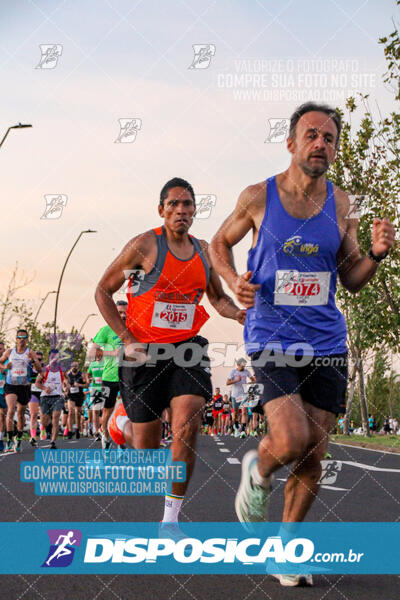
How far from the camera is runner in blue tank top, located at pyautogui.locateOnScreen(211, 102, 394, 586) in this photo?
455 centimetres

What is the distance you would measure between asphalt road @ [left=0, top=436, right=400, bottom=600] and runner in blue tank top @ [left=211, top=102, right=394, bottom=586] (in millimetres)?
275

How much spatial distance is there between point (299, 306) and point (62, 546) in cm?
198

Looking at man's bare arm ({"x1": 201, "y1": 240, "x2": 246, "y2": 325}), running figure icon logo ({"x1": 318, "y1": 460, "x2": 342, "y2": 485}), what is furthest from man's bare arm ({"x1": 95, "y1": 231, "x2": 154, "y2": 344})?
running figure icon logo ({"x1": 318, "y1": 460, "x2": 342, "y2": 485})

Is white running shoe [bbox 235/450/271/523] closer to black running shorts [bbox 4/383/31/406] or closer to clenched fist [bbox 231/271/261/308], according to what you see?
clenched fist [bbox 231/271/261/308]

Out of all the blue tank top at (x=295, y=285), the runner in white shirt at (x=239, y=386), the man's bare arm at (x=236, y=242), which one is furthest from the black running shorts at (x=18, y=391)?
the blue tank top at (x=295, y=285)

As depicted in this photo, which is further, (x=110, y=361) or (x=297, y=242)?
(x=110, y=361)

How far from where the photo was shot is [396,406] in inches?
4685

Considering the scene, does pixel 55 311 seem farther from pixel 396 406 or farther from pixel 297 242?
pixel 396 406

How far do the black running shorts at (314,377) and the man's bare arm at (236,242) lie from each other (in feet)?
1.10

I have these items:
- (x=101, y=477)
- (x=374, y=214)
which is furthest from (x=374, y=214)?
(x=101, y=477)

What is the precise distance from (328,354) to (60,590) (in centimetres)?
173

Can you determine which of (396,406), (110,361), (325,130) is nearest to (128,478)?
(110,361)

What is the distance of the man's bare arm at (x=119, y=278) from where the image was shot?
592cm

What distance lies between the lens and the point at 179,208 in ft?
19.3
